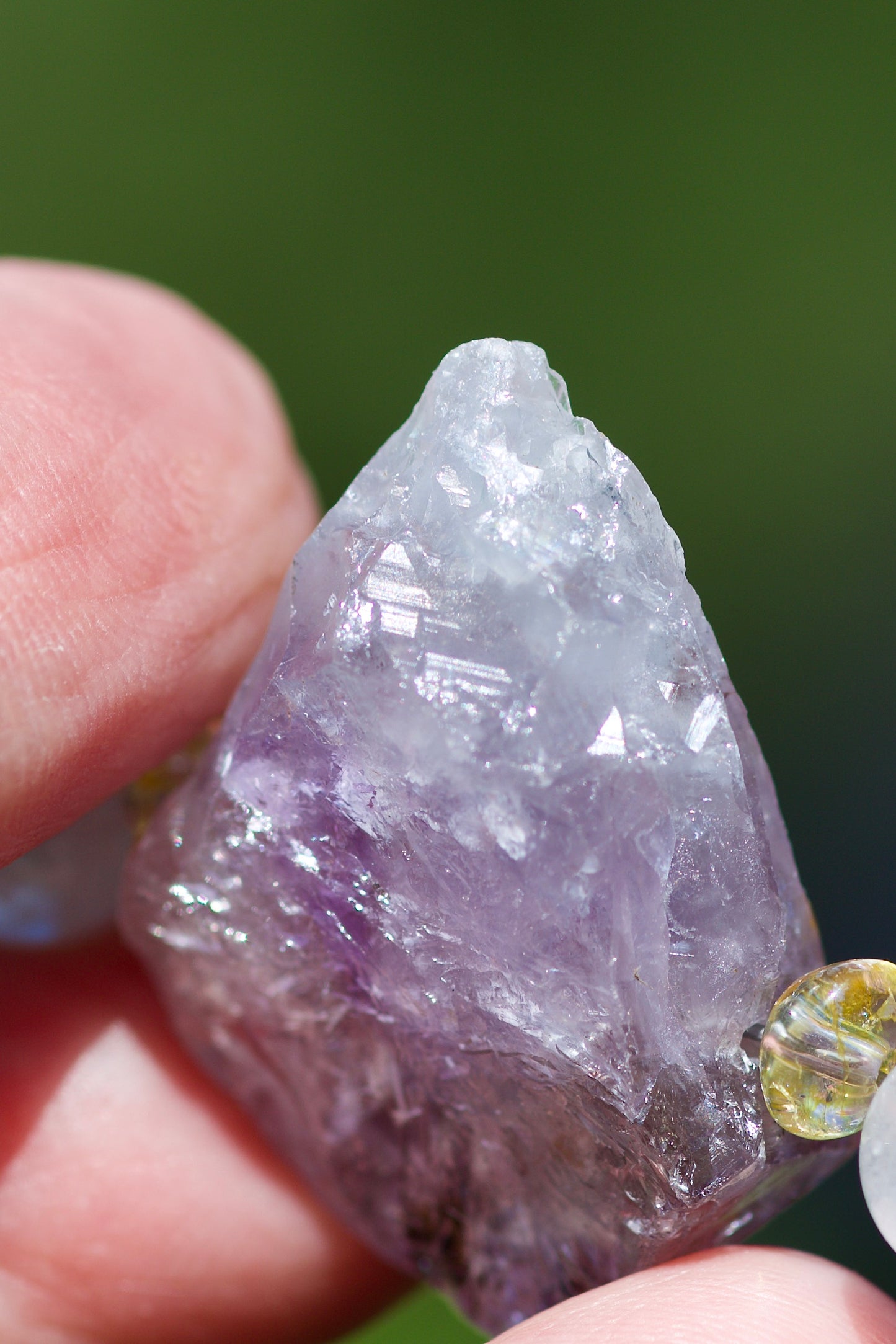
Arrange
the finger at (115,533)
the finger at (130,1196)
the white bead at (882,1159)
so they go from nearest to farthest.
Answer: the white bead at (882,1159) → the finger at (115,533) → the finger at (130,1196)

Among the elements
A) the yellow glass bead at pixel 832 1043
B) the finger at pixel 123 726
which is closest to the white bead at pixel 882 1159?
the yellow glass bead at pixel 832 1043

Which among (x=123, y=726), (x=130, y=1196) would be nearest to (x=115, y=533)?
(x=123, y=726)

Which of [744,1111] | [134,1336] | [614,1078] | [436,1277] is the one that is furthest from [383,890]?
[134,1336]

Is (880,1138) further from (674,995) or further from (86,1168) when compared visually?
(86,1168)

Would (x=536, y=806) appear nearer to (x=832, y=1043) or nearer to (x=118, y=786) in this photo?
(x=832, y=1043)

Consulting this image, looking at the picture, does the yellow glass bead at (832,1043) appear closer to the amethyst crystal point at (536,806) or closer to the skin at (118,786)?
the amethyst crystal point at (536,806)

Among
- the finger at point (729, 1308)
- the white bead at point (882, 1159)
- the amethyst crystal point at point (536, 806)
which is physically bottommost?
the finger at point (729, 1308)
